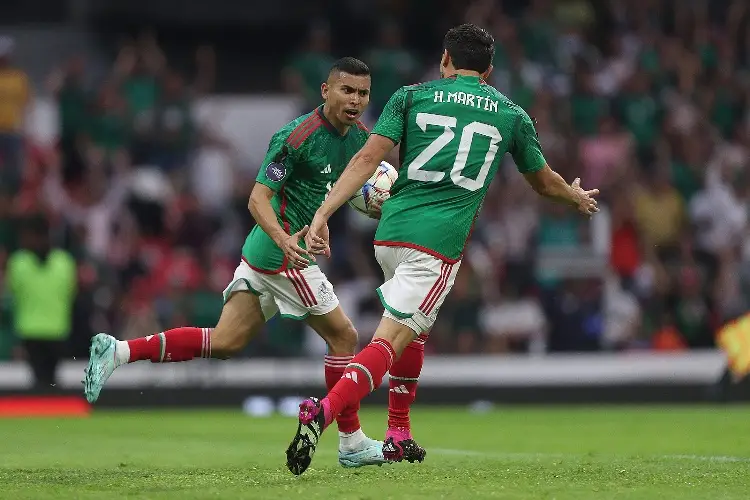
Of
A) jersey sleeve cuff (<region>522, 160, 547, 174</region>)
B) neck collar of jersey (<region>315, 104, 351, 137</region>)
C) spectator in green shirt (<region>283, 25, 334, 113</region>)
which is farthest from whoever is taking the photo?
spectator in green shirt (<region>283, 25, 334, 113</region>)

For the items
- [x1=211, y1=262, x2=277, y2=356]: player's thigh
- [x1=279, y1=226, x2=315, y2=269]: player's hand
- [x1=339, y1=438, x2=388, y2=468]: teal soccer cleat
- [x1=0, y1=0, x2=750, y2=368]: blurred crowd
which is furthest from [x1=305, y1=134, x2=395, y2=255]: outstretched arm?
[x1=0, y1=0, x2=750, y2=368]: blurred crowd

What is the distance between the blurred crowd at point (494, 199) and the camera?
17.3 m

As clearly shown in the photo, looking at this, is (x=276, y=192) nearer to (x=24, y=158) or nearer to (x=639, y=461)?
(x=639, y=461)

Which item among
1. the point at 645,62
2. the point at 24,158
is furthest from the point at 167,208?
the point at 645,62

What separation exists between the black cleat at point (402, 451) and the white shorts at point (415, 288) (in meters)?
0.88

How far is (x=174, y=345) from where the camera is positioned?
8.48 metres

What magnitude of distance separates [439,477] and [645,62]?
1424cm

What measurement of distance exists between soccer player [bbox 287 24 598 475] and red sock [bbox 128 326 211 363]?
1.22 m

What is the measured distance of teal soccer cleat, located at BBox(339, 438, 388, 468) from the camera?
823cm

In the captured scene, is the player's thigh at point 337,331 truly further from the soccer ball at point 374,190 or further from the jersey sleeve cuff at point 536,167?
the jersey sleeve cuff at point 536,167

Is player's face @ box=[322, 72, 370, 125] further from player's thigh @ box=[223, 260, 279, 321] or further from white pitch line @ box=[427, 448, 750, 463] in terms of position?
white pitch line @ box=[427, 448, 750, 463]

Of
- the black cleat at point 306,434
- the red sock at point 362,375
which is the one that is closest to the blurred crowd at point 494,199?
the red sock at point 362,375

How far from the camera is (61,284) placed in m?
16.4

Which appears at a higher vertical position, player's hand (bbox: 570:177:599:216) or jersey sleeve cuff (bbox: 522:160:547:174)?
jersey sleeve cuff (bbox: 522:160:547:174)
